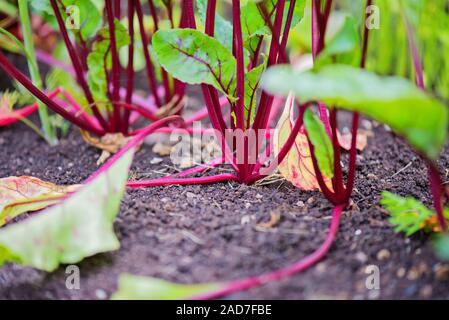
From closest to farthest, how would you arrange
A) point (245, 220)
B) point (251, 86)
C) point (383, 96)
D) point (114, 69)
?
point (383, 96) → point (245, 220) → point (251, 86) → point (114, 69)

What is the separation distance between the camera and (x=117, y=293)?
2.26ft

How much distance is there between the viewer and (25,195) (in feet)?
2.97

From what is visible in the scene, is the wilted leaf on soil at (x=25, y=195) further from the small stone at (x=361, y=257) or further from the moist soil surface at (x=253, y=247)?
the small stone at (x=361, y=257)

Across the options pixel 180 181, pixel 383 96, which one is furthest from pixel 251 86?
pixel 383 96

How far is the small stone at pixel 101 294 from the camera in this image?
73cm

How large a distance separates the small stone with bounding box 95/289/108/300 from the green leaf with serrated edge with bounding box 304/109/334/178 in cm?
33

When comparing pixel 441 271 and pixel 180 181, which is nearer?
pixel 441 271

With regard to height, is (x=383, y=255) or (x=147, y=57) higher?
(x=147, y=57)

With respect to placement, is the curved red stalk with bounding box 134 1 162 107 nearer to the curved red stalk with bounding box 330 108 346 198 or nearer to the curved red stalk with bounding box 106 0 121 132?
the curved red stalk with bounding box 106 0 121 132

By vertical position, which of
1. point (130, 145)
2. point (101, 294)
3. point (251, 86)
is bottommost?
point (101, 294)

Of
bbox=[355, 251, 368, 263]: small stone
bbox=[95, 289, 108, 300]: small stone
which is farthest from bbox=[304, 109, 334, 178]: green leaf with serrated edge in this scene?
bbox=[95, 289, 108, 300]: small stone

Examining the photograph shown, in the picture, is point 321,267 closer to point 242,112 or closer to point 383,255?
point 383,255

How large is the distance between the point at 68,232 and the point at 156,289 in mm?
137

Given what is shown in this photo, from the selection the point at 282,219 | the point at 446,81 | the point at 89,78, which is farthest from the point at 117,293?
the point at 446,81
